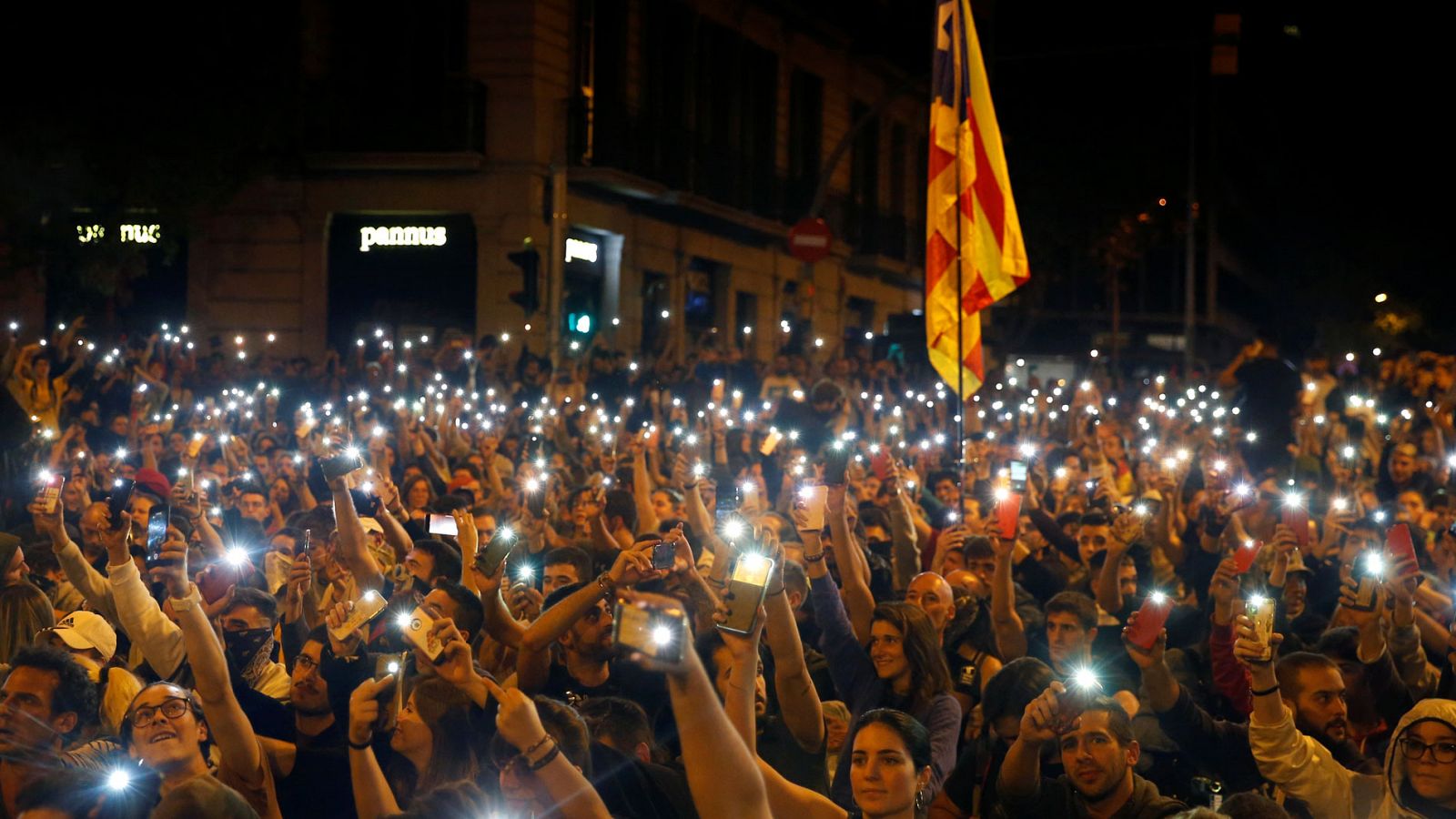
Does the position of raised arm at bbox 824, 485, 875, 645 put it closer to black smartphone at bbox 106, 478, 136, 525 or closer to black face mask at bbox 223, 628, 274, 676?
black face mask at bbox 223, 628, 274, 676

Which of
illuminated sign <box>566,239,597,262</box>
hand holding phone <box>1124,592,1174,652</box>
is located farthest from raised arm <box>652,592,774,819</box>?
illuminated sign <box>566,239,597,262</box>

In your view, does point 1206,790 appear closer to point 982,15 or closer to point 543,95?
point 543,95

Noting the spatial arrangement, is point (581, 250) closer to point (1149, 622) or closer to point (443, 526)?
point (443, 526)

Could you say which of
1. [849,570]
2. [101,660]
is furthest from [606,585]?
[101,660]

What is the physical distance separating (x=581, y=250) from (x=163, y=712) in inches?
895

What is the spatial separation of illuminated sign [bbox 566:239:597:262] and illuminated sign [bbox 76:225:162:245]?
593 centimetres

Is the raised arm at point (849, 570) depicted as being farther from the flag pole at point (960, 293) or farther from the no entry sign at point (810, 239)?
the no entry sign at point (810, 239)

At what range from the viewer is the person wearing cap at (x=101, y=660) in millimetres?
5645

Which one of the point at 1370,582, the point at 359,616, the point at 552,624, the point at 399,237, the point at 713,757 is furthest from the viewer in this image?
the point at 399,237

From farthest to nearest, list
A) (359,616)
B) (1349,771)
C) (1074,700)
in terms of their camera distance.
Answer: (1349,771) → (359,616) → (1074,700)

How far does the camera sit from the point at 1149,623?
5566mm

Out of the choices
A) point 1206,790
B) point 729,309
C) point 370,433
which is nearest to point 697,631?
point 1206,790

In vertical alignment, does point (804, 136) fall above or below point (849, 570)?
above

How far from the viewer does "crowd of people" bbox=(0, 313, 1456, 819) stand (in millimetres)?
4578
